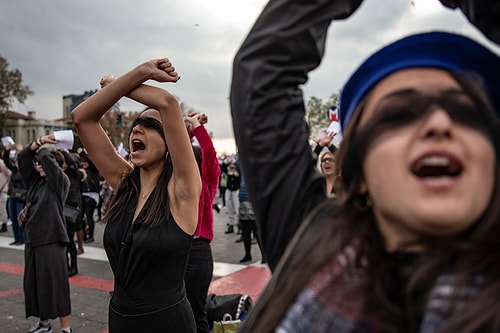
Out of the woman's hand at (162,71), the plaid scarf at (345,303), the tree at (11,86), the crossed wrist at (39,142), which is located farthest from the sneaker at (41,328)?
the tree at (11,86)

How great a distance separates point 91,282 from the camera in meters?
6.70

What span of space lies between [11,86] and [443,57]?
40795mm

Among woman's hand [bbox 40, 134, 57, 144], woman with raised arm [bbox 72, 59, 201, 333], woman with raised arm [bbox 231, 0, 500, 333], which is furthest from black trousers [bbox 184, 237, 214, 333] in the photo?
woman with raised arm [bbox 231, 0, 500, 333]

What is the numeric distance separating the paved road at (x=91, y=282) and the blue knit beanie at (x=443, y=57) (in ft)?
15.4

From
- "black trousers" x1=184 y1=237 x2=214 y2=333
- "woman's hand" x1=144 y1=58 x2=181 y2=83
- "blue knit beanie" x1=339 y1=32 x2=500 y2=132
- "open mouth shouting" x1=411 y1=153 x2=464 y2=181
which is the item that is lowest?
"black trousers" x1=184 y1=237 x2=214 y2=333

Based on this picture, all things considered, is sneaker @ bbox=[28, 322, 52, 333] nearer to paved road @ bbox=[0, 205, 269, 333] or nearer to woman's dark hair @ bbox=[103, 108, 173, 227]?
paved road @ bbox=[0, 205, 269, 333]

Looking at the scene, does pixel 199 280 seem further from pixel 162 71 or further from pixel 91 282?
pixel 91 282

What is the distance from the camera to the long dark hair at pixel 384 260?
0.77 m

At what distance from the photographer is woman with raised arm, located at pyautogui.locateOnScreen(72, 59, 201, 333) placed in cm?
241

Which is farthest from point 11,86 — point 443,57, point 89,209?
point 443,57

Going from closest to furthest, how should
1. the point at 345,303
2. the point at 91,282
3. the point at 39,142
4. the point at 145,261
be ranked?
the point at 345,303
the point at 145,261
the point at 39,142
the point at 91,282

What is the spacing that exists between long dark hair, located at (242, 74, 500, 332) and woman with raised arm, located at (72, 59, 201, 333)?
1499 mm

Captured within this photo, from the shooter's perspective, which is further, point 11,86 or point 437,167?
point 11,86

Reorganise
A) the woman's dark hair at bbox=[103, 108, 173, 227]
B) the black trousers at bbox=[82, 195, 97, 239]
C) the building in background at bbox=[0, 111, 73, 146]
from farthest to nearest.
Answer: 1. the building in background at bbox=[0, 111, 73, 146]
2. the black trousers at bbox=[82, 195, 97, 239]
3. the woman's dark hair at bbox=[103, 108, 173, 227]
